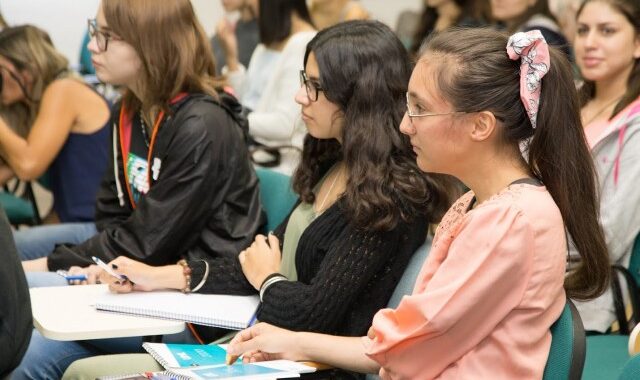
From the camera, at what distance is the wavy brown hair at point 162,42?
2635mm

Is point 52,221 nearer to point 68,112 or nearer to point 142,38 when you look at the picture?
point 68,112

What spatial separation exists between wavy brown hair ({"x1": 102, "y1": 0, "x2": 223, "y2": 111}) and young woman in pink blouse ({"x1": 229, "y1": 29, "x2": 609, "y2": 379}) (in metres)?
1.12

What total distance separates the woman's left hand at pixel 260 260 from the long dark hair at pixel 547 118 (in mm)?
773

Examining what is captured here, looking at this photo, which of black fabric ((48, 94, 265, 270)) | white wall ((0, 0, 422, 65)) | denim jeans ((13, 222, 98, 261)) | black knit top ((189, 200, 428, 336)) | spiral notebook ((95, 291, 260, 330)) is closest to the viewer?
black knit top ((189, 200, 428, 336))

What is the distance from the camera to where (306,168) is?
2.36m

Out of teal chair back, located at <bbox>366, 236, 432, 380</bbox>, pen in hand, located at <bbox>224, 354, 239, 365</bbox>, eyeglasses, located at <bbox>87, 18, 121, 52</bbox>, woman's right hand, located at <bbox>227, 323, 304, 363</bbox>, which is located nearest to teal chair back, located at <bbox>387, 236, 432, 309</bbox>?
teal chair back, located at <bbox>366, 236, 432, 380</bbox>

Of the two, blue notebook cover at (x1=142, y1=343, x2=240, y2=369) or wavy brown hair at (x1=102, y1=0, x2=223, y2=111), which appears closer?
blue notebook cover at (x1=142, y1=343, x2=240, y2=369)

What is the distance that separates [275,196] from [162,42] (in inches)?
22.8

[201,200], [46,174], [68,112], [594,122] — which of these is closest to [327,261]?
[201,200]

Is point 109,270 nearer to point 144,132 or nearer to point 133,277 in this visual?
point 133,277

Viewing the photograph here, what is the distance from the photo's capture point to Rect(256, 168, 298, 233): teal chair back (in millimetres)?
2767

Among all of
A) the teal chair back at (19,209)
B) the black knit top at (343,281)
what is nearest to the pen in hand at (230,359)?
the black knit top at (343,281)

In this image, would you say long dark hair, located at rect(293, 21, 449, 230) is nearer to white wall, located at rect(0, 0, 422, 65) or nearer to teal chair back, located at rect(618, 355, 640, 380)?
teal chair back, located at rect(618, 355, 640, 380)

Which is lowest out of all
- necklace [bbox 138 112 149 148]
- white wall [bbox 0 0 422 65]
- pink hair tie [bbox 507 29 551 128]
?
white wall [bbox 0 0 422 65]
